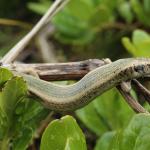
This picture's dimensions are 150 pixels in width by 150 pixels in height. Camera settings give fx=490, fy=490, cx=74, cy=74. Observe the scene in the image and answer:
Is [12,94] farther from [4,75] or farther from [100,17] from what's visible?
[100,17]

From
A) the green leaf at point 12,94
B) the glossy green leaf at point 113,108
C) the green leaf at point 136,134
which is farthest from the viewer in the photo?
the glossy green leaf at point 113,108

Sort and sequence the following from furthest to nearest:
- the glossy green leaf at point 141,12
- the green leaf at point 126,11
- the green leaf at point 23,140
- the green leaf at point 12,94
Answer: the green leaf at point 126,11 < the glossy green leaf at point 141,12 < the green leaf at point 23,140 < the green leaf at point 12,94

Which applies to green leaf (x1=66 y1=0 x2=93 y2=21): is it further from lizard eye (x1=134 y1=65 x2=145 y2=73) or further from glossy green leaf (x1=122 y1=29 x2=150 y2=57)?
lizard eye (x1=134 y1=65 x2=145 y2=73)

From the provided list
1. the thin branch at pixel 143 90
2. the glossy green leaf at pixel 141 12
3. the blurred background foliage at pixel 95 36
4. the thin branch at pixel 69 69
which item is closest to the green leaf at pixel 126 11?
the blurred background foliage at pixel 95 36

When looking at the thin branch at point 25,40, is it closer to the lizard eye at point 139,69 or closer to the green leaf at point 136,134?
the lizard eye at point 139,69

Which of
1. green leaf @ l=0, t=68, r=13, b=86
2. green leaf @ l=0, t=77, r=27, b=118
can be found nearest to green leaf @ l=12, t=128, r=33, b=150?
green leaf @ l=0, t=77, r=27, b=118

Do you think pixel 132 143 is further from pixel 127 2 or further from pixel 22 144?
pixel 127 2

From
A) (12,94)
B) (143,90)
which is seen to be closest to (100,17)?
(143,90)
